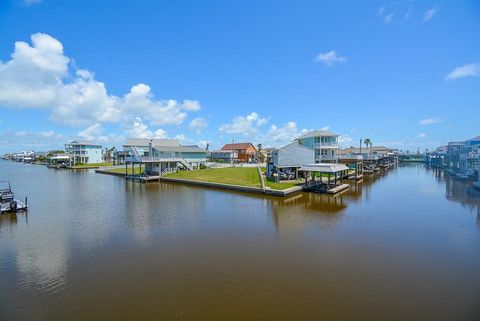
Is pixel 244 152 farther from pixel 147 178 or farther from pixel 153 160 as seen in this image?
pixel 147 178

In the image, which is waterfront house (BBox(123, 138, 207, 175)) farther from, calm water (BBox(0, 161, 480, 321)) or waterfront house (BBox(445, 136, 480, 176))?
waterfront house (BBox(445, 136, 480, 176))

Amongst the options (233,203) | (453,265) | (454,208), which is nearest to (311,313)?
(453,265)

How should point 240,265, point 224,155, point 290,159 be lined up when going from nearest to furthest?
point 240,265, point 290,159, point 224,155

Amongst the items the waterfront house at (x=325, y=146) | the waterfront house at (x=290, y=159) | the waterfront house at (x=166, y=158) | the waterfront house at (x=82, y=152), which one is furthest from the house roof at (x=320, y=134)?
the waterfront house at (x=82, y=152)

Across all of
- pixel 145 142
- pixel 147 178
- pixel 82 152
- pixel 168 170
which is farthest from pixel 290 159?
pixel 82 152

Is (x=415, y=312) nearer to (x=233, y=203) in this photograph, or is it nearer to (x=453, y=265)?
(x=453, y=265)

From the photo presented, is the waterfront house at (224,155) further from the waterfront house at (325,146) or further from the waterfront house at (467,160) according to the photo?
the waterfront house at (467,160)

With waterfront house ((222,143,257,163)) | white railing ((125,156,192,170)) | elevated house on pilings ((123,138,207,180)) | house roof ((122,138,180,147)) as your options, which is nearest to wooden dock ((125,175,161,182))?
elevated house on pilings ((123,138,207,180))
